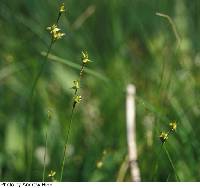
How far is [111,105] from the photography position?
7.19ft

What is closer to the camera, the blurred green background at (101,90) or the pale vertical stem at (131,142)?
the pale vertical stem at (131,142)

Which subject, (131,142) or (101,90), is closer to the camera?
(131,142)

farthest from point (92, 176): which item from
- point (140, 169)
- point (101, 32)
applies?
point (101, 32)

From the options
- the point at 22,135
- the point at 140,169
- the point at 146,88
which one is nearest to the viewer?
the point at 140,169

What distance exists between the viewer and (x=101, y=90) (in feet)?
7.54

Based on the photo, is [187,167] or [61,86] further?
[61,86]

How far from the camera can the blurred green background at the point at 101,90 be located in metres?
1.93

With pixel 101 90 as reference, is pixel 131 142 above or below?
below

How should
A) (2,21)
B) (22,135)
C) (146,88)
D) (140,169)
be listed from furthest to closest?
(2,21), (146,88), (22,135), (140,169)

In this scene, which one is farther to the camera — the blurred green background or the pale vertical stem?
the blurred green background

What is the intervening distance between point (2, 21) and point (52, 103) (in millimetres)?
578

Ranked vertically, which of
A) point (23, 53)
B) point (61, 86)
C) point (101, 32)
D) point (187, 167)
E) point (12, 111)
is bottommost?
point (187, 167)

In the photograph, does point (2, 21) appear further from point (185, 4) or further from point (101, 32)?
point (185, 4)

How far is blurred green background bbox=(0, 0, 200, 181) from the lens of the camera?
6.34 feet
